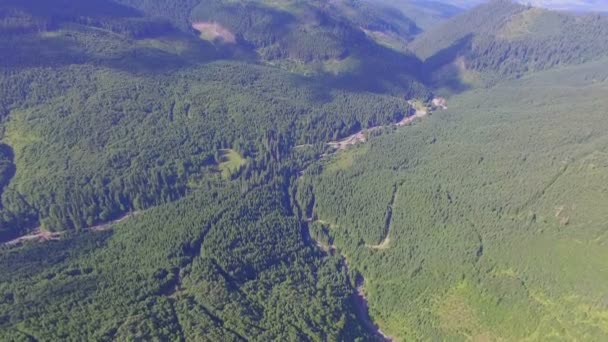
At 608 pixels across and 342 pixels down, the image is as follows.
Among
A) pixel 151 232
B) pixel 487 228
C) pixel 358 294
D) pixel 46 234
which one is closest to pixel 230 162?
pixel 151 232

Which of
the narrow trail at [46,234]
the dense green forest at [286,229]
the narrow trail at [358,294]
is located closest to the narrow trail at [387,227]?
the dense green forest at [286,229]

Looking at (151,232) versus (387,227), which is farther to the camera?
(387,227)

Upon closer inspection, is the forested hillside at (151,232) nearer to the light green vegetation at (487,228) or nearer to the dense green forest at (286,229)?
the dense green forest at (286,229)

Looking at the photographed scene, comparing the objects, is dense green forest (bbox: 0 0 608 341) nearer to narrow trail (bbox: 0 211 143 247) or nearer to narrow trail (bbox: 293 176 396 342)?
narrow trail (bbox: 293 176 396 342)

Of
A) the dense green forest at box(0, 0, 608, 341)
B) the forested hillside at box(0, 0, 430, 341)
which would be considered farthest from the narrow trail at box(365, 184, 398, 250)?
the forested hillside at box(0, 0, 430, 341)

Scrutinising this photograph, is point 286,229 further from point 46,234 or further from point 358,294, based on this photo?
point 46,234

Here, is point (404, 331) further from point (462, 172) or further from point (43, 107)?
point (43, 107)

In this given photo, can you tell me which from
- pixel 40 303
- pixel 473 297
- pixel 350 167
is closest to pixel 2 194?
pixel 40 303
